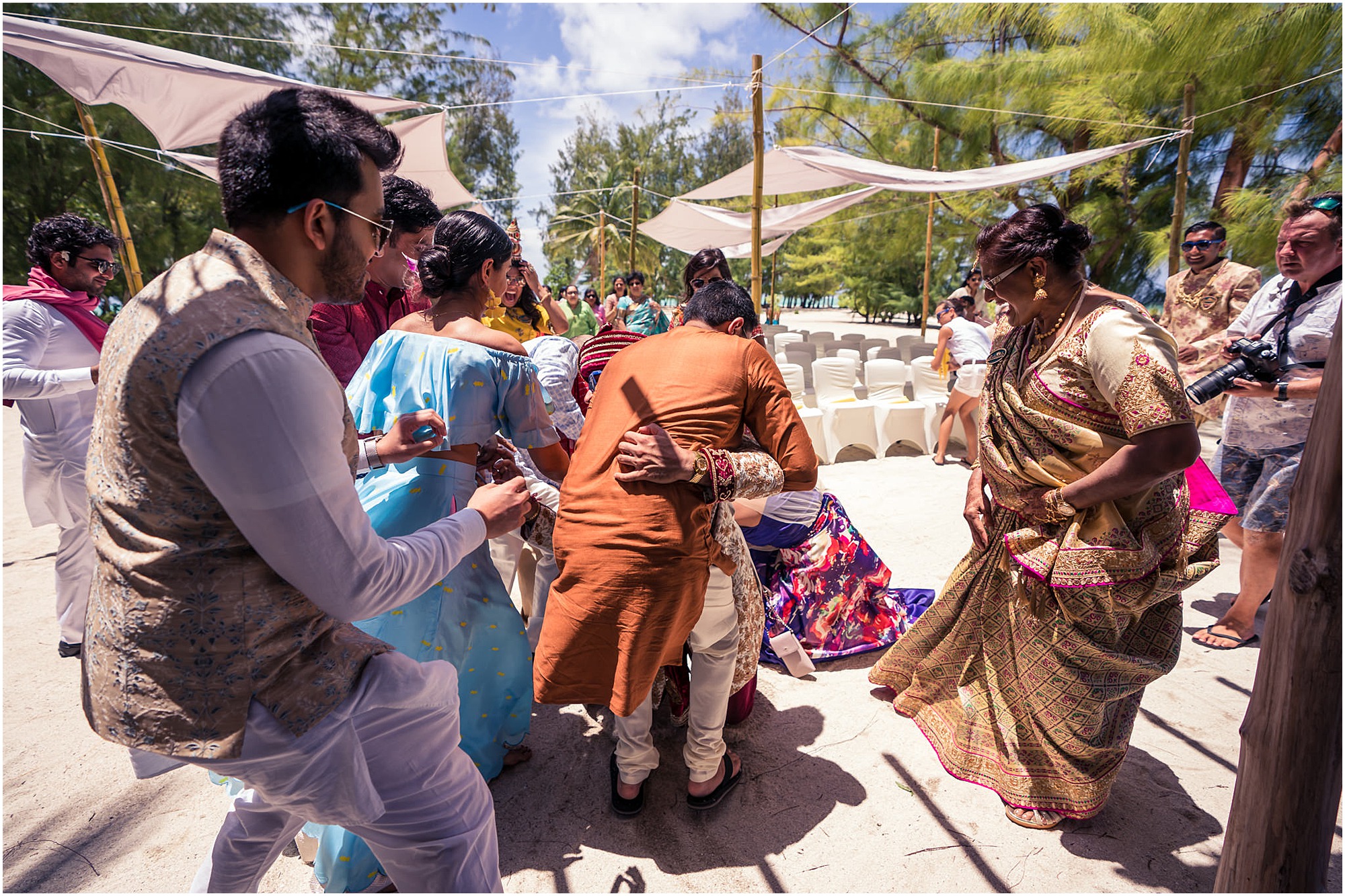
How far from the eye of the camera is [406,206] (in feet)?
7.97

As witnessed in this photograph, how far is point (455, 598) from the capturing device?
2.12 m

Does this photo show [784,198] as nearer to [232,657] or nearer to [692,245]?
[692,245]

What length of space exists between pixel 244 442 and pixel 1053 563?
213cm

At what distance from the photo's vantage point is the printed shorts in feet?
9.52

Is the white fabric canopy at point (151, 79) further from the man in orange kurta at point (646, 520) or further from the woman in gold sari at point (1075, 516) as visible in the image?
the woman in gold sari at point (1075, 516)

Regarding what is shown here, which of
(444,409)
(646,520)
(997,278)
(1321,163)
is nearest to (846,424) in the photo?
(997,278)

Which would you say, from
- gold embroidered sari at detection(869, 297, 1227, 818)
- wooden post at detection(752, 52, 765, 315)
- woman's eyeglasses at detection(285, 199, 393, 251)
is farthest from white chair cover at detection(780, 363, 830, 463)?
woman's eyeglasses at detection(285, 199, 393, 251)

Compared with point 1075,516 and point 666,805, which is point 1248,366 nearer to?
point 1075,516

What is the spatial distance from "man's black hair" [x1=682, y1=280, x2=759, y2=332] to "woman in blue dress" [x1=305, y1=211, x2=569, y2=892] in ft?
1.96

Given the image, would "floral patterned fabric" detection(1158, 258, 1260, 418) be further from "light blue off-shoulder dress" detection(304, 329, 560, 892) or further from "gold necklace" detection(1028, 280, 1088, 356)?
"light blue off-shoulder dress" detection(304, 329, 560, 892)

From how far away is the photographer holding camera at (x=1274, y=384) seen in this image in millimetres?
2641

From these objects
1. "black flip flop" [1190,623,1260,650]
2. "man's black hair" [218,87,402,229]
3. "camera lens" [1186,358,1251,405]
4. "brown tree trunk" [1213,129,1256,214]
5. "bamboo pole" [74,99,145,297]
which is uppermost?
"brown tree trunk" [1213,129,1256,214]

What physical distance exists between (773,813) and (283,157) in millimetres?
2269

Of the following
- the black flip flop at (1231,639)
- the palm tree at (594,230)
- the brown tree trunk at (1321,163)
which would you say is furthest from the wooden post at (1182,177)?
the palm tree at (594,230)
